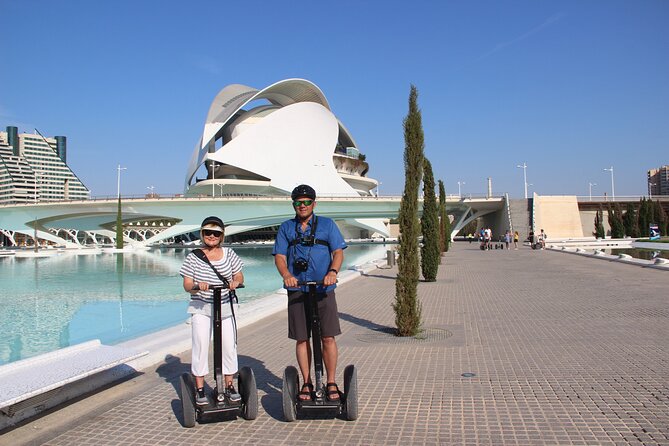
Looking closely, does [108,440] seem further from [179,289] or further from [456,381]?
[179,289]

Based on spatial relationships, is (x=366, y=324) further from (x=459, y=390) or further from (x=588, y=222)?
(x=588, y=222)

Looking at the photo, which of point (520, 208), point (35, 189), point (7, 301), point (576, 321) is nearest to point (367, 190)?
point (520, 208)

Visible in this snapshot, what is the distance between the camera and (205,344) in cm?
346

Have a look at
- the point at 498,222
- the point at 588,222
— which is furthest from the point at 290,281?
the point at 588,222

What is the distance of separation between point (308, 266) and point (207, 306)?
700mm

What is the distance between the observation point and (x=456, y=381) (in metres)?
4.14

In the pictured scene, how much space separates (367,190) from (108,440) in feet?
222

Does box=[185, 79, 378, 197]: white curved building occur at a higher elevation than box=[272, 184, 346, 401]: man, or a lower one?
higher

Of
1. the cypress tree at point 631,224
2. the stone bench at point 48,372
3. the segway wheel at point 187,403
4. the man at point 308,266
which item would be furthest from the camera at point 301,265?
the cypress tree at point 631,224

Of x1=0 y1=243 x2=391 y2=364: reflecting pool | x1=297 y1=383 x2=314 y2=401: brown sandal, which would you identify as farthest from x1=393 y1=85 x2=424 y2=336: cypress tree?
x1=0 y1=243 x2=391 y2=364: reflecting pool

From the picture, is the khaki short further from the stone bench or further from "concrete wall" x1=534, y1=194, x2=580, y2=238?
"concrete wall" x1=534, y1=194, x2=580, y2=238

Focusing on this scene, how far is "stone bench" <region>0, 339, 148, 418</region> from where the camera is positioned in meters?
3.27

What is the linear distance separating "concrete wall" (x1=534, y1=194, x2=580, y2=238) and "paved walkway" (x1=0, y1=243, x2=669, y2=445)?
42.1 m

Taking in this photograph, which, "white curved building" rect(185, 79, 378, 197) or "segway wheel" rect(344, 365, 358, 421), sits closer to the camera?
"segway wheel" rect(344, 365, 358, 421)
